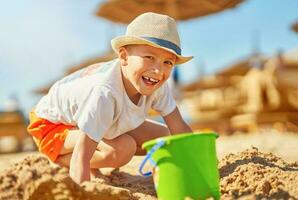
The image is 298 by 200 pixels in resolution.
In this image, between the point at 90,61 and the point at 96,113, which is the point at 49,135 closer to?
the point at 96,113

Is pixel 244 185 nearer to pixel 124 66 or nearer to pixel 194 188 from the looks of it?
pixel 194 188

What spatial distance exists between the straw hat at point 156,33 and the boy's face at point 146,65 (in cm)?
4

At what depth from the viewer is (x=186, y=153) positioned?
1458 mm

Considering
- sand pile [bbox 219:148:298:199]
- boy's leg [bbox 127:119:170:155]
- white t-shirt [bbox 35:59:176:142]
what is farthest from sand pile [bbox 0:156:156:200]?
boy's leg [bbox 127:119:170:155]

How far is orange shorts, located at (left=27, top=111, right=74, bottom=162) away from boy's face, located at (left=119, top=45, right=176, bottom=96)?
1.81 feet

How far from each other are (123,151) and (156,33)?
2.39 ft

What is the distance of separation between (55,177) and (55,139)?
0.90m

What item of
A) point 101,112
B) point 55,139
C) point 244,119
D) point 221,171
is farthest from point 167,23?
point 244,119

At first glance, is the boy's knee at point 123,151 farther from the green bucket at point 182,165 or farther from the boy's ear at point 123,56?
the green bucket at point 182,165

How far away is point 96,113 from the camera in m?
1.86

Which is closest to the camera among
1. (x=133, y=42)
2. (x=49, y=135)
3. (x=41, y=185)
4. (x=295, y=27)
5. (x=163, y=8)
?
(x=41, y=185)

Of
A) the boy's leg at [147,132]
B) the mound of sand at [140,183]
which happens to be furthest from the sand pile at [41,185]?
the boy's leg at [147,132]

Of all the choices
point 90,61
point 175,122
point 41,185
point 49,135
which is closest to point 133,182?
point 175,122

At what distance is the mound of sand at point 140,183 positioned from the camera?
143 centimetres
